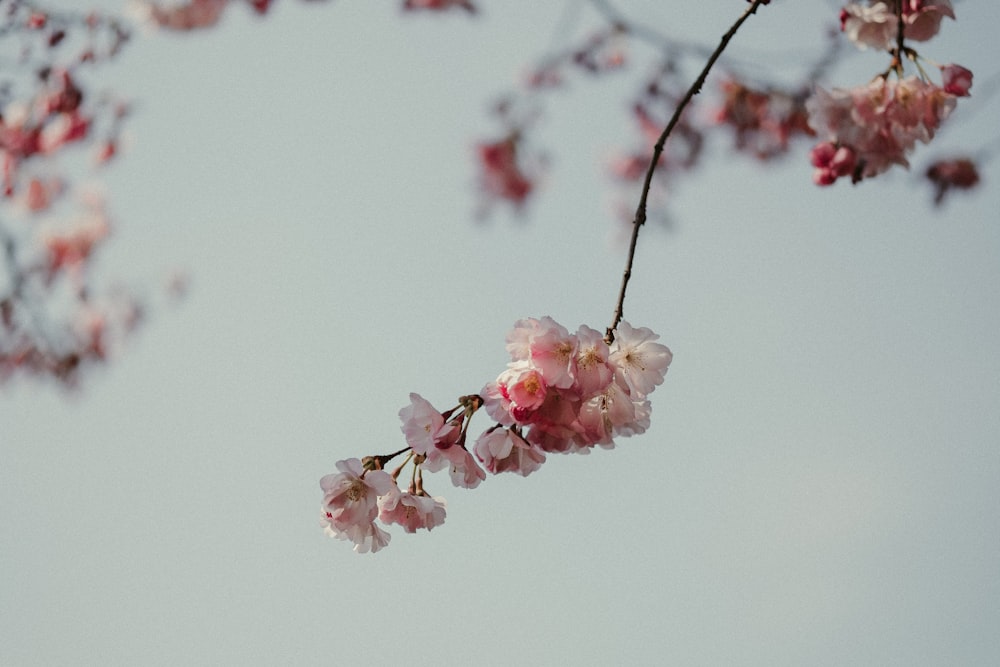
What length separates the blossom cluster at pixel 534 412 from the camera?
150 cm

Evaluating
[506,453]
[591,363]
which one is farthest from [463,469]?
A: [591,363]

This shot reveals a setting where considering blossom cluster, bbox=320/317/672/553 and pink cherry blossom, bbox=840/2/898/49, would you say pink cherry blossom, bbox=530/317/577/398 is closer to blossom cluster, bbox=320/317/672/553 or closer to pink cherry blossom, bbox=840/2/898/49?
blossom cluster, bbox=320/317/672/553

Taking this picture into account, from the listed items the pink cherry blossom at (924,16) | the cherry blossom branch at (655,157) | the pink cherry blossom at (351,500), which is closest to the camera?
the cherry blossom branch at (655,157)

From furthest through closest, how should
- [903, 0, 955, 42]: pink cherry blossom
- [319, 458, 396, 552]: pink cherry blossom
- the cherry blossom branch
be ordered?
1. [903, 0, 955, 42]: pink cherry blossom
2. [319, 458, 396, 552]: pink cherry blossom
3. the cherry blossom branch

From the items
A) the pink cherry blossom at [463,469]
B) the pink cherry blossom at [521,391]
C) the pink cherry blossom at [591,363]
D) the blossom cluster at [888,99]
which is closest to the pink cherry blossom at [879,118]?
the blossom cluster at [888,99]

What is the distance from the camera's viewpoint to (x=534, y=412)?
1500mm

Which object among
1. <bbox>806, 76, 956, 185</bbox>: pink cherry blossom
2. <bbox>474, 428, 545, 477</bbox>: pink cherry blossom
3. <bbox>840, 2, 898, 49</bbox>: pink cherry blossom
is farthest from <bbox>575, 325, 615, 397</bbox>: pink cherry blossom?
<bbox>840, 2, 898, 49</bbox>: pink cherry blossom

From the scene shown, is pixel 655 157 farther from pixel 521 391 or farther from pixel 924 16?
pixel 924 16

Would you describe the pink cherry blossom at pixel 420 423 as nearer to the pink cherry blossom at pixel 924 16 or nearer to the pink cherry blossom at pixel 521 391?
the pink cherry blossom at pixel 521 391

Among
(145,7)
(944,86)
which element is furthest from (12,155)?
(944,86)

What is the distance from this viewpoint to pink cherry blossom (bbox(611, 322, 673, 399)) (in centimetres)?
158

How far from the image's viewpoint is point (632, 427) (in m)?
1.59

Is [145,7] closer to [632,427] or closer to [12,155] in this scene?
[12,155]

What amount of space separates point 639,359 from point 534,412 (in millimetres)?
285
